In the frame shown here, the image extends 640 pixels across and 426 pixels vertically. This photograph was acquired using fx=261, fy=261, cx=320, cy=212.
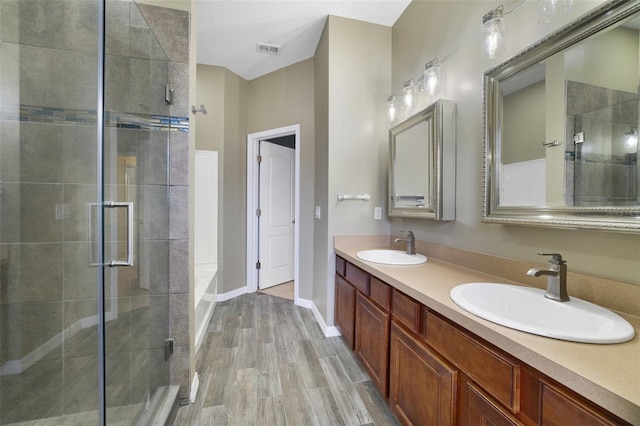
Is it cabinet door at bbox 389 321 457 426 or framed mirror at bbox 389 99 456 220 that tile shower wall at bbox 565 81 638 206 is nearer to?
framed mirror at bbox 389 99 456 220

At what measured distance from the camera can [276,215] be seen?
3711 millimetres

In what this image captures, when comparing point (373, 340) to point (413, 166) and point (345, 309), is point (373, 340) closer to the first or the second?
point (345, 309)

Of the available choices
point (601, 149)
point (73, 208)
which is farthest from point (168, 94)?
→ point (601, 149)

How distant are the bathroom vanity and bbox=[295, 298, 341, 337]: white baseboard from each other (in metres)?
0.62

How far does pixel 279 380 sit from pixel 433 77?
2290 millimetres

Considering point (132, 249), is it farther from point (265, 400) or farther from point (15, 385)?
point (265, 400)

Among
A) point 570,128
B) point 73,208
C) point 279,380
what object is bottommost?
point 279,380

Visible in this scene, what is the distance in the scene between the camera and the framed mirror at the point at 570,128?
0.86 metres

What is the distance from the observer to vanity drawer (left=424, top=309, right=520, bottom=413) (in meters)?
0.72

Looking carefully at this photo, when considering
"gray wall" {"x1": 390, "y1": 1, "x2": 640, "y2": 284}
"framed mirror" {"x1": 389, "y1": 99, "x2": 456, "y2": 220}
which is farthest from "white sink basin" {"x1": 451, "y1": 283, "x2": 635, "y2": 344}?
"framed mirror" {"x1": 389, "y1": 99, "x2": 456, "y2": 220}

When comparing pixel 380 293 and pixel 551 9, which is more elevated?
pixel 551 9

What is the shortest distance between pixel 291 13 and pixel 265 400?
9.73ft

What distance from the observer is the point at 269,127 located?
3322 mm

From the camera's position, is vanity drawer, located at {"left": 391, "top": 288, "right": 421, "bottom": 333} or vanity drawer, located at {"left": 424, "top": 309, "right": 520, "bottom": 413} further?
vanity drawer, located at {"left": 391, "top": 288, "right": 421, "bottom": 333}
